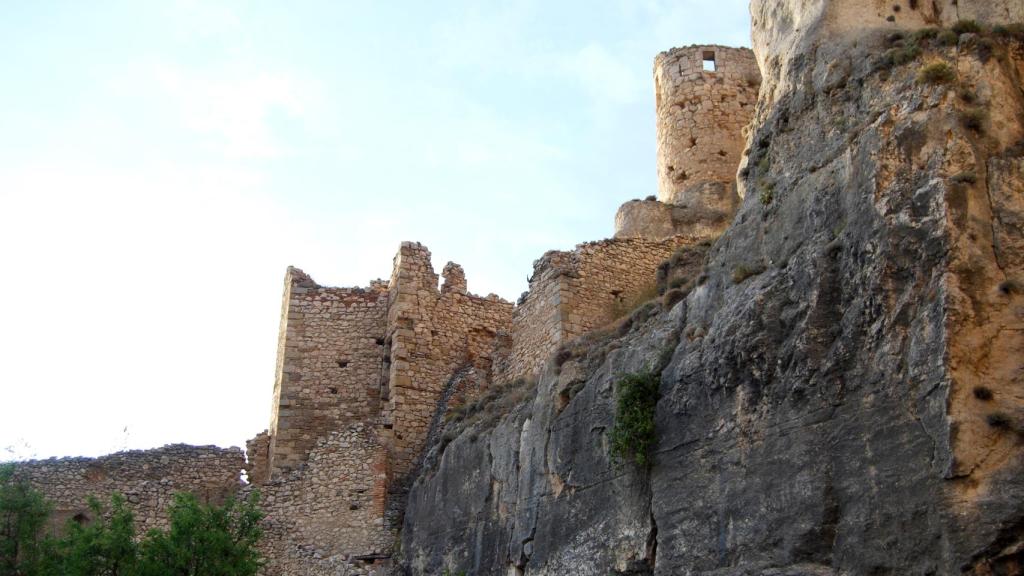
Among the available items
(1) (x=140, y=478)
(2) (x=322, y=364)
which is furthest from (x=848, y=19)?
(1) (x=140, y=478)

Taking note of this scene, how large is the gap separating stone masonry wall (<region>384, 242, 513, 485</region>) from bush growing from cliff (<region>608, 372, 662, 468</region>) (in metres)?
9.45

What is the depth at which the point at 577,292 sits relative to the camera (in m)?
22.4

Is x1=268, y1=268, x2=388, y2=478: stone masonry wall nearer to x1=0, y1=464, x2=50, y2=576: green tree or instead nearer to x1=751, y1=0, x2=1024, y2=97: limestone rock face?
x1=0, y1=464, x2=50, y2=576: green tree

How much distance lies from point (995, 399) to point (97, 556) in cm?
1400

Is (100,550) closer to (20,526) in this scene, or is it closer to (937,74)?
(20,526)

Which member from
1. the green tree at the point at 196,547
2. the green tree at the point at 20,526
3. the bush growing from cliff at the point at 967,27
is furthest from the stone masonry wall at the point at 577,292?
the bush growing from cliff at the point at 967,27

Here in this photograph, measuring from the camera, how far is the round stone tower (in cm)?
2677

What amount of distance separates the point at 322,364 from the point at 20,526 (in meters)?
6.88

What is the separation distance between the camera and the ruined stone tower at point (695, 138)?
2597 cm

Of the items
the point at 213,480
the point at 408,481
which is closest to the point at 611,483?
the point at 408,481

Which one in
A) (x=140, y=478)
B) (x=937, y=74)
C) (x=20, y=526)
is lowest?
(x=20, y=526)

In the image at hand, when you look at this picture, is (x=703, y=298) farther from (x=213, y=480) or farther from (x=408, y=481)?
Result: (x=213, y=480)

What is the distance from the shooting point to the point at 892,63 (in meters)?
13.2

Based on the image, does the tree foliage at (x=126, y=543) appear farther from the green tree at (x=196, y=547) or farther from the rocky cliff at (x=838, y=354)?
the rocky cliff at (x=838, y=354)
